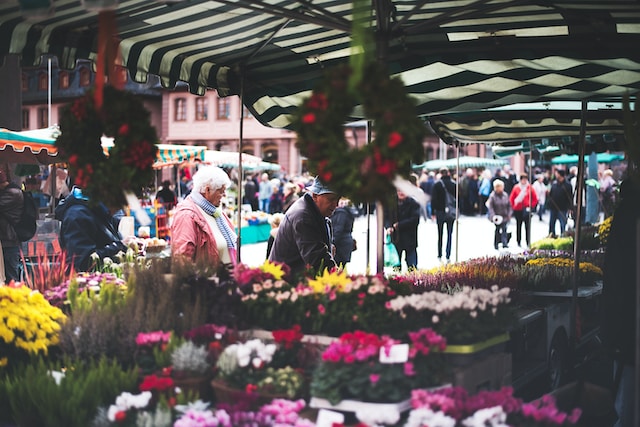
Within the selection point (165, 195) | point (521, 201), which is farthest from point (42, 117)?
point (521, 201)

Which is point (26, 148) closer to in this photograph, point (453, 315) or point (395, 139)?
point (453, 315)

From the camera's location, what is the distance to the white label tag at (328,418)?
3.03 metres

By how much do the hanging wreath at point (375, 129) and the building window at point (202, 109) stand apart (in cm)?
5104

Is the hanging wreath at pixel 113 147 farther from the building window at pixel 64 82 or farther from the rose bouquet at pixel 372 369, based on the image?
the building window at pixel 64 82

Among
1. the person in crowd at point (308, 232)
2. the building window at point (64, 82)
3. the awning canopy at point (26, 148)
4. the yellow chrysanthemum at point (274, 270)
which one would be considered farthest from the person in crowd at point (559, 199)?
the building window at point (64, 82)

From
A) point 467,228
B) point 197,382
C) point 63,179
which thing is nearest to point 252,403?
point 197,382

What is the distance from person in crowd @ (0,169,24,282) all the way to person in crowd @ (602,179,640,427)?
644 cm

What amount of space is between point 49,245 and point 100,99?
7.47 metres

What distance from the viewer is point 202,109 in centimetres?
5372

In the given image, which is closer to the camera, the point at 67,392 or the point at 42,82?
the point at 67,392

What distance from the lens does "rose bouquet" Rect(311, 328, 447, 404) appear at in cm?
308

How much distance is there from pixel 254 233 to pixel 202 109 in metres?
34.5

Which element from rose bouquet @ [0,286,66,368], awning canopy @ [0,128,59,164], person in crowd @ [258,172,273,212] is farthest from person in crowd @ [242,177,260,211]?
rose bouquet @ [0,286,66,368]

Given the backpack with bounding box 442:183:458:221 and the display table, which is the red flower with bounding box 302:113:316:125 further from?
the display table
